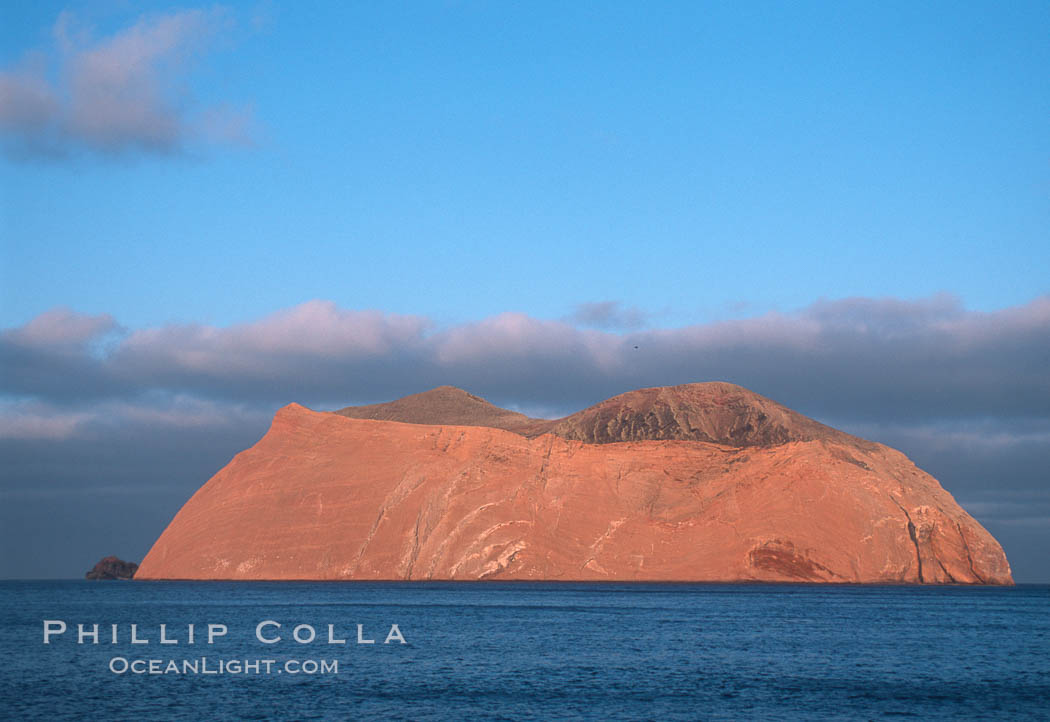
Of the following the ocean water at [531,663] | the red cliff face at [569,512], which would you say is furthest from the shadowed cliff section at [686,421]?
the ocean water at [531,663]

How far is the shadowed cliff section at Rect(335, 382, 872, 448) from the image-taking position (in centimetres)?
12756

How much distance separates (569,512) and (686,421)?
2516cm

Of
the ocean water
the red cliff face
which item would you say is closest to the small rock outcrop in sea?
the red cliff face

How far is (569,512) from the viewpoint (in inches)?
4370

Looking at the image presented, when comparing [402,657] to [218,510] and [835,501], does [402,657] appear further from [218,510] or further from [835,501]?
[218,510]

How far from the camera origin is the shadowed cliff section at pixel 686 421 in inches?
5022

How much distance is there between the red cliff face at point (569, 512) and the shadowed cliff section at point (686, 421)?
0.80 metres

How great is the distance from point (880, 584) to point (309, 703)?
3476 inches

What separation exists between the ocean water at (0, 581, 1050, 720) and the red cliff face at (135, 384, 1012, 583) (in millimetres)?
28168

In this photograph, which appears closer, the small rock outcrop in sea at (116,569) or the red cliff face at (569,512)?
the red cliff face at (569,512)
